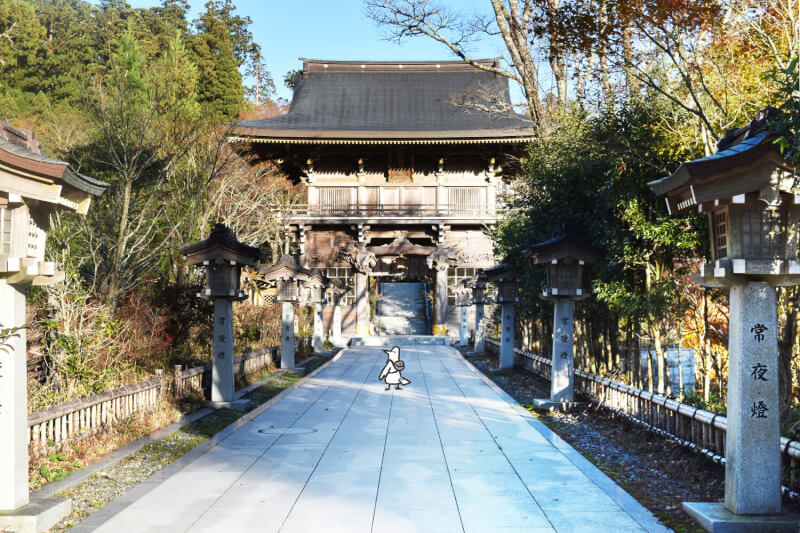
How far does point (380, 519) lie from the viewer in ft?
16.2

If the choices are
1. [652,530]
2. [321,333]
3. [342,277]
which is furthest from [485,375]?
[342,277]

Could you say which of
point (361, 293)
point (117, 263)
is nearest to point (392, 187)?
point (361, 293)

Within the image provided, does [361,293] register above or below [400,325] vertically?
above

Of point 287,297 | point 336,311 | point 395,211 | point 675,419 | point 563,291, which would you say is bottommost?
point 675,419

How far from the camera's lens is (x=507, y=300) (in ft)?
51.2

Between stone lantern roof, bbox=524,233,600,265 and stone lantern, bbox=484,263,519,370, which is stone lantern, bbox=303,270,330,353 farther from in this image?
stone lantern roof, bbox=524,233,600,265

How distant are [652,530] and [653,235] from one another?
162 inches

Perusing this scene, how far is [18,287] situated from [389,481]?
3.36 m

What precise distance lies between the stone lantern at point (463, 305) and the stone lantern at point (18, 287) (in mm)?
18038

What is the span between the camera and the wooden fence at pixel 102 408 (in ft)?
20.2

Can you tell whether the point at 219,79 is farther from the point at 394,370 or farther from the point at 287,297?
the point at 394,370

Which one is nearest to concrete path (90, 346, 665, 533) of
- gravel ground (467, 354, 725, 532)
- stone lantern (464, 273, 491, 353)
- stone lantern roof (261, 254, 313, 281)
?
gravel ground (467, 354, 725, 532)

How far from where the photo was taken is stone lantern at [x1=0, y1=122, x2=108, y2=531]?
15.1 ft

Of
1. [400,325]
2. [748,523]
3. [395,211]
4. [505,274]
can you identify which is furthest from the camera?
[400,325]
